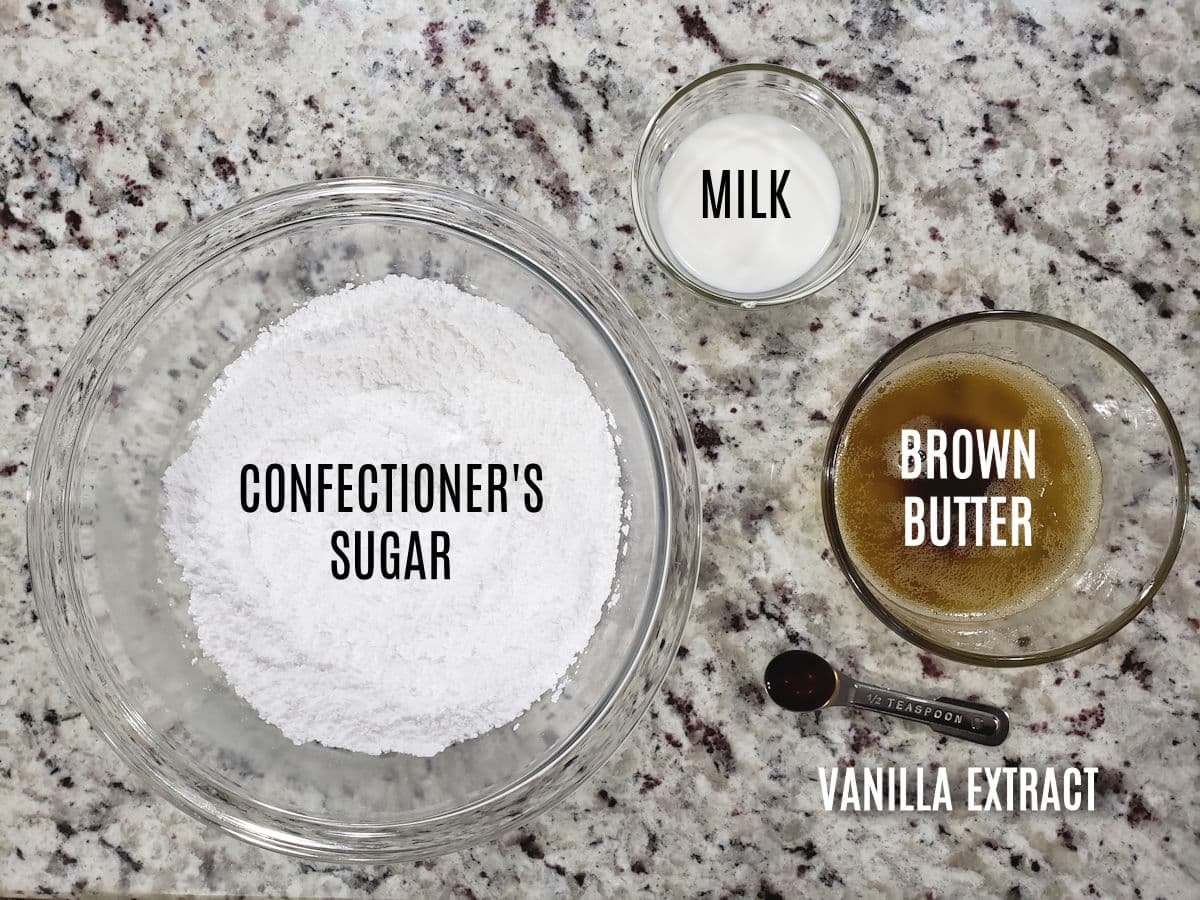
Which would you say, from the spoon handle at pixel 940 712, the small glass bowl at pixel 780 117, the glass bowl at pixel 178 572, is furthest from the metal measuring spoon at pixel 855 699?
the small glass bowl at pixel 780 117

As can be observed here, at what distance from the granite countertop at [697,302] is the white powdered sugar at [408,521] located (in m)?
0.13

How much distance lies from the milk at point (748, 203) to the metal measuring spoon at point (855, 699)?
39 cm

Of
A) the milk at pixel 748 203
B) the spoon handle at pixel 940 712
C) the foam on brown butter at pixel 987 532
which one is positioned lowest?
the spoon handle at pixel 940 712

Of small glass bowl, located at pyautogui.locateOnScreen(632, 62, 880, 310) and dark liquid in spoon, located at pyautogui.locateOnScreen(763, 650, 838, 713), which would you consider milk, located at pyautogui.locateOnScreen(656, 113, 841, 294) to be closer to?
small glass bowl, located at pyautogui.locateOnScreen(632, 62, 880, 310)

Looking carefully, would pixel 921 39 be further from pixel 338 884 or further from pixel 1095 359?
pixel 338 884

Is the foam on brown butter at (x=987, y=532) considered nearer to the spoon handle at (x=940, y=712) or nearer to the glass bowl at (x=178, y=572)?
the spoon handle at (x=940, y=712)

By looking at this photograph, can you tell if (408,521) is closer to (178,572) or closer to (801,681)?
(178,572)

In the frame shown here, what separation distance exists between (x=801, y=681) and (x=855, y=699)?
2.3 inches

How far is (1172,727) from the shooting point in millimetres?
869

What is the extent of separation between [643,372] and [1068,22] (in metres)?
0.58

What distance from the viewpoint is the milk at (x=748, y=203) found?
2.74 feet

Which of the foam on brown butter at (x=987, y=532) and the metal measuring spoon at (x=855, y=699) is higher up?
the foam on brown butter at (x=987, y=532)

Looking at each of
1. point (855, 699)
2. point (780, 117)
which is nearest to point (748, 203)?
point (780, 117)

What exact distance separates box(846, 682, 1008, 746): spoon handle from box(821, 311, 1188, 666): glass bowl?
0.08 metres
